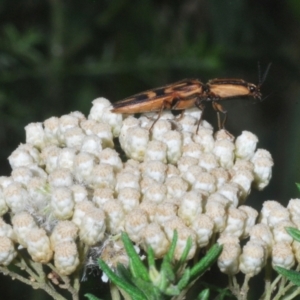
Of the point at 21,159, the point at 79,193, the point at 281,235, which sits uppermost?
the point at 21,159

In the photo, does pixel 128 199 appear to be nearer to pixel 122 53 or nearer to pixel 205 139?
pixel 205 139

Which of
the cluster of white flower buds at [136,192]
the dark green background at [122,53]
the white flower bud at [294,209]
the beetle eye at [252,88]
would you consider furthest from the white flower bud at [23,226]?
the dark green background at [122,53]

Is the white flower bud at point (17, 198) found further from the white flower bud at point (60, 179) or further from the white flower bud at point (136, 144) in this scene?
the white flower bud at point (136, 144)

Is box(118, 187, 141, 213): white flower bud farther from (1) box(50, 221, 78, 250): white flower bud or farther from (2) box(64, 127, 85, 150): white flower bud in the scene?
(2) box(64, 127, 85, 150): white flower bud

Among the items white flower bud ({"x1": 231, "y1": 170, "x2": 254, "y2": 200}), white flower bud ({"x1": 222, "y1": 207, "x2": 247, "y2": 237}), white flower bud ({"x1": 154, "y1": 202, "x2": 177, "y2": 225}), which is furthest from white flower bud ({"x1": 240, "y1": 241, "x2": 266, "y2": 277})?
white flower bud ({"x1": 231, "y1": 170, "x2": 254, "y2": 200})

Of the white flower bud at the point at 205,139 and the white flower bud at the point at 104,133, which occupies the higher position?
the white flower bud at the point at 104,133

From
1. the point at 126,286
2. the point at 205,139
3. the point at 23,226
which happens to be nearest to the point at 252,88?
the point at 205,139

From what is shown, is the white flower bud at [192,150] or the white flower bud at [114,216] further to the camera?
the white flower bud at [192,150]
